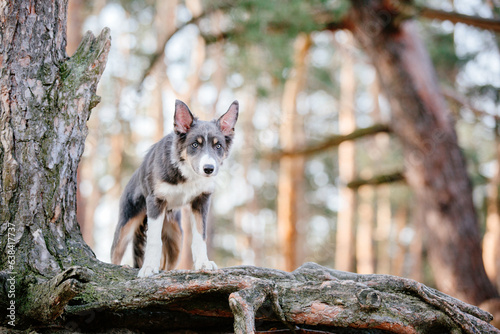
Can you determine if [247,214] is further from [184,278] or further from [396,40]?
[184,278]

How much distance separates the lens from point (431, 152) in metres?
9.45

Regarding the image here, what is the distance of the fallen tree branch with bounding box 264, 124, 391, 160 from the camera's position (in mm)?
10570

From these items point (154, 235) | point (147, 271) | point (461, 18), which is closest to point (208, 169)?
point (154, 235)

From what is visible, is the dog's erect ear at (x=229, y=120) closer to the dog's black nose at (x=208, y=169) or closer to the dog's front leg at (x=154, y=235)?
the dog's black nose at (x=208, y=169)

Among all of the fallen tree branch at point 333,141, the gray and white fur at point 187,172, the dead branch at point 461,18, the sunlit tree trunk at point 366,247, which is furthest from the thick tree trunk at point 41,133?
the sunlit tree trunk at point 366,247

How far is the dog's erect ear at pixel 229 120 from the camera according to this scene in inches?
211

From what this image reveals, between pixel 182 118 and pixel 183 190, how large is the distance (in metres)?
0.75

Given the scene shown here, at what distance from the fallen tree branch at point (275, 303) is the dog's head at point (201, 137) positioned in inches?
49.4

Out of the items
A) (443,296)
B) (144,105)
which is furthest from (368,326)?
(144,105)

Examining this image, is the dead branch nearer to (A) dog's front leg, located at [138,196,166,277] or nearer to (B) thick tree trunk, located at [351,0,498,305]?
(B) thick tree trunk, located at [351,0,498,305]

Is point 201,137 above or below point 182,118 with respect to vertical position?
below

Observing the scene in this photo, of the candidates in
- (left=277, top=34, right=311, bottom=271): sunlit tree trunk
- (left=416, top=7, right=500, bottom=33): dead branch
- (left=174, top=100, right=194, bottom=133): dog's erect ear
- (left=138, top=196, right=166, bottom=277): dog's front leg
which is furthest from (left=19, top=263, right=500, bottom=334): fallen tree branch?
(left=277, top=34, right=311, bottom=271): sunlit tree trunk

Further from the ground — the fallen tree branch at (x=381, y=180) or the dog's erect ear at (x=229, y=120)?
the fallen tree branch at (x=381, y=180)

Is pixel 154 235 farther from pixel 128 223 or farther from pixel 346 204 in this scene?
pixel 346 204
